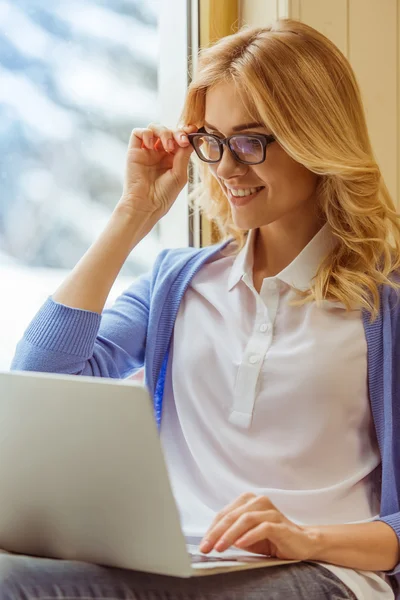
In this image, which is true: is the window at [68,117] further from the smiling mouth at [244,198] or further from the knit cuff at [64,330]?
the smiling mouth at [244,198]

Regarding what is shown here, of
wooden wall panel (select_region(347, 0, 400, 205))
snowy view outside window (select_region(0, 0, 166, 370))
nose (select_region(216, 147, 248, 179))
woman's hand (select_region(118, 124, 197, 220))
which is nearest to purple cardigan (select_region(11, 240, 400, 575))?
woman's hand (select_region(118, 124, 197, 220))

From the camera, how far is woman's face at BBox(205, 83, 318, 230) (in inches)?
58.0

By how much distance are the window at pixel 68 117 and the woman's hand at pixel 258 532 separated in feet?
2.75

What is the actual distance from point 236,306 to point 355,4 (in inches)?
32.0

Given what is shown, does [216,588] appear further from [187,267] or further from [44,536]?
[187,267]

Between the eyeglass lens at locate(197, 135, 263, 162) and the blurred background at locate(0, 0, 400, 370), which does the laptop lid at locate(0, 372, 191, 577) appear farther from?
the blurred background at locate(0, 0, 400, 370)

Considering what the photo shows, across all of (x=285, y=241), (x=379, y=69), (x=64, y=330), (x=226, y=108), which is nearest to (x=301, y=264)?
(x=285, y=241)

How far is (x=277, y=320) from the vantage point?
1495 millimetres

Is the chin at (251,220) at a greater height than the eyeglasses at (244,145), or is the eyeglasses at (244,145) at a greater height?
the eyeglasses at (244,145)

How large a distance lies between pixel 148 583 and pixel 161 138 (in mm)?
847

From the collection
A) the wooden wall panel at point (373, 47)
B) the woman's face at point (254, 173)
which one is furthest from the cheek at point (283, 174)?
the wooden wall panel at point (373, 47)

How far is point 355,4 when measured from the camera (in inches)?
75.7

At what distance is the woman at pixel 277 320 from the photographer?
1.42m

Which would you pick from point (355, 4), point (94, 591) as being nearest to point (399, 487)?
point (94, 591)
